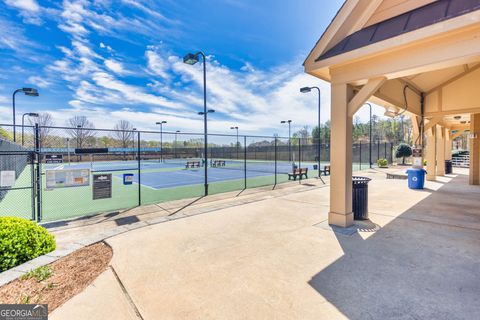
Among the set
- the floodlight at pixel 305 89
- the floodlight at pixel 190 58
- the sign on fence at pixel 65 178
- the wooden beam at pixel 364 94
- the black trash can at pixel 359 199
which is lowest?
the black trash can at pixel 359 199

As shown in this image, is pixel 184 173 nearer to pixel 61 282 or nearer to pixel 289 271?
pixel 61 282

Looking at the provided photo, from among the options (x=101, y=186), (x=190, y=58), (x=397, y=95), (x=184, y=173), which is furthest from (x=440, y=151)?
(x=101, y=186)

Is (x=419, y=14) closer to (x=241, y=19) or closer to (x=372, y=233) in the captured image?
(x=372, y=233)

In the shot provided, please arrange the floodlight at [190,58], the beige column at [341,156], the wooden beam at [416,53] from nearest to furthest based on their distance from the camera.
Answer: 1. the wooden beam at [416,53]
2. the beige column at [341,156]
3. the floodlight at [190,58]

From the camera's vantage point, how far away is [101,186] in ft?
23.6

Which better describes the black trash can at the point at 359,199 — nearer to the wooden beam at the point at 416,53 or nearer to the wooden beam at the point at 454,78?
the wooden beam at the point at 416,53

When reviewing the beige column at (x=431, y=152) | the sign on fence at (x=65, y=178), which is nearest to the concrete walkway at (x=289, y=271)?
the sign on fence at (x=65, y=178)

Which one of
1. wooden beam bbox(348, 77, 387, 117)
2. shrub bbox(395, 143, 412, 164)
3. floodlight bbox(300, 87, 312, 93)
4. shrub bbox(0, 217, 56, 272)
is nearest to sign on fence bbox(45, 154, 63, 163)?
shrub bbox(0, 217, 56, 272)

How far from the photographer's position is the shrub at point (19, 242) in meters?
3.35

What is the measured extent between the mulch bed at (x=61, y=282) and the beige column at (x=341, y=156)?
16.1 ft

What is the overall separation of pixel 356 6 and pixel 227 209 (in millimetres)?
6145

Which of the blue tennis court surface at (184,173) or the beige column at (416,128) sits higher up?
the beige column at (416,128)

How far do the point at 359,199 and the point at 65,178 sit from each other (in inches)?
320

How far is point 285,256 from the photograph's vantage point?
3963 millimetres
